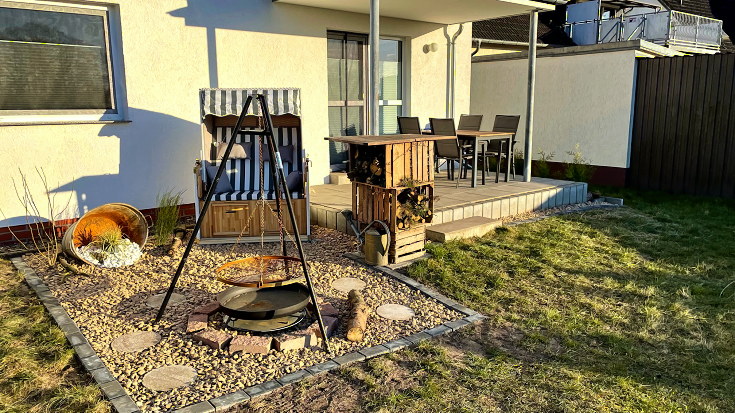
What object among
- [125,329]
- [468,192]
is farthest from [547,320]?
[468,192]

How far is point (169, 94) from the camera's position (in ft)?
22.7

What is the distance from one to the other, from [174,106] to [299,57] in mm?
2056

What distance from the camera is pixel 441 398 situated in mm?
3082

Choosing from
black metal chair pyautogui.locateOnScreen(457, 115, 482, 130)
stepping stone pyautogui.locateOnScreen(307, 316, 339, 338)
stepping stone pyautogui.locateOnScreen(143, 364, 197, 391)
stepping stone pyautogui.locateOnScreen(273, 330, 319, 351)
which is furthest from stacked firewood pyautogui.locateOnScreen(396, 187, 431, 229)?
black metal chair pyautogui.locateOnScreen(457, 115, 482, 130)

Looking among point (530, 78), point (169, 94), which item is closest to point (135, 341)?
point (169, 94)

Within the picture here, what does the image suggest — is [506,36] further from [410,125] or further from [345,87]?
[410,125]

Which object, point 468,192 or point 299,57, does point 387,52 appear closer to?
point 299,57

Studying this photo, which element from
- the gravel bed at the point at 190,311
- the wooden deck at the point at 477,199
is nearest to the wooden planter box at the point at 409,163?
the wooden deck at the point at 477,199

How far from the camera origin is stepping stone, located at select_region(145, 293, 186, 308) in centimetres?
439

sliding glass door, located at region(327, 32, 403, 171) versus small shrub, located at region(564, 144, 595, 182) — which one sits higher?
sliding glass door, located at region(327, 32, 403, 171)

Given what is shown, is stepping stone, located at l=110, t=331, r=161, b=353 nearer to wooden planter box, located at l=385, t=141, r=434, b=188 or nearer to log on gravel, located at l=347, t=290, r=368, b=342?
log on gravel, located at l=347, t=290, r=368, b=342

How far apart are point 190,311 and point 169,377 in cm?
105

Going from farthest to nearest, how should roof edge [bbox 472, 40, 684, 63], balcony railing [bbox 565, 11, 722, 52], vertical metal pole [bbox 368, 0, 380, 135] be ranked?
1. balcony railing [bbox 565, 11, 722, 52]
2. roof edge [bbox 472, 40, 684, 63]
3. vertical metal pole [bbox 368, 0, 380, 135]

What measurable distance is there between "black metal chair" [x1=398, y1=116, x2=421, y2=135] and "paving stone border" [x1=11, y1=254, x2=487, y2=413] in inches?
140
